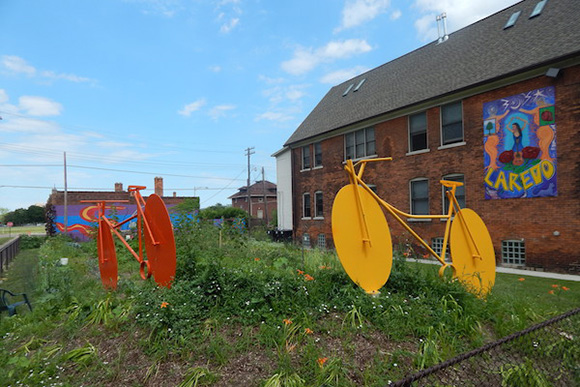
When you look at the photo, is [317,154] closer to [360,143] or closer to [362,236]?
[360,143]

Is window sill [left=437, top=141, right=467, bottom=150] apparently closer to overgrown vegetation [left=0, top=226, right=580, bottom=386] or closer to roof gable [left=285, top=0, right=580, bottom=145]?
roof gable [left=285, top=0, right=580, bottom=145]

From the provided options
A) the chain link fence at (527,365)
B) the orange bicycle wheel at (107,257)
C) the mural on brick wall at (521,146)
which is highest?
the mural on brick wall at (521,146)

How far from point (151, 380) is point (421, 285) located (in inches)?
151

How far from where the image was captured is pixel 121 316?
4.61m

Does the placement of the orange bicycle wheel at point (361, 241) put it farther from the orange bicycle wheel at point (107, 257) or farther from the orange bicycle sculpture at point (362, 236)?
the orange bicycle wheel at point (107, 257)

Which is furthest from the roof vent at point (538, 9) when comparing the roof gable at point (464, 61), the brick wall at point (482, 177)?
the brick wall at point (482, 177)

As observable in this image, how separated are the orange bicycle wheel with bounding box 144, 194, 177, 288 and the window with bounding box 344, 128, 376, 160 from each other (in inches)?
588

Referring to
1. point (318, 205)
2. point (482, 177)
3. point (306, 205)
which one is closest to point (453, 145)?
point (482, 177)

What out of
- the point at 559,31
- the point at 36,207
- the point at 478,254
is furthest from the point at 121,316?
the point at 36,207

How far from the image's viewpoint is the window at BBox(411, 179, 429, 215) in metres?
16.1

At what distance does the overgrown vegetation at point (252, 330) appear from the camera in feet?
11.2

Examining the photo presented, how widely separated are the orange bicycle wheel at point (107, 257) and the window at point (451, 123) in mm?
13471

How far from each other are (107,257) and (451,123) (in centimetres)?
Result: 1383

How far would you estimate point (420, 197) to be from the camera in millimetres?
16328
